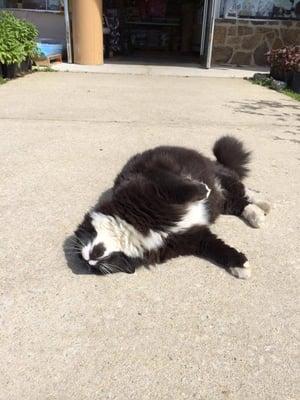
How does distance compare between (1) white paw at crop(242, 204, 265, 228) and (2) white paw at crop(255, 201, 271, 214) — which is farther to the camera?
(2) white paw at crop(255, 201, 271, 214)

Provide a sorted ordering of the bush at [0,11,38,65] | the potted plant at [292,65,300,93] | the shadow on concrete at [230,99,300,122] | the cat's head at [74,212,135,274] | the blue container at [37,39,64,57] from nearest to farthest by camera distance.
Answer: the cat's head at [74,212,135,274]
the shadow on concrete at [230,99,300,122]
the bush at [0,11,38,65]
the potted plant at [292,65,300,93]
the blue container at [37,39,64,57]

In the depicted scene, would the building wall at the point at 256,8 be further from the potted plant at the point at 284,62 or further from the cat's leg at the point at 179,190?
the cat's leg at the point at 179,190

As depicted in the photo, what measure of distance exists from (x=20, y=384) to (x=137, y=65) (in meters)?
9.97

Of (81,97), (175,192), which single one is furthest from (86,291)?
(81,97)

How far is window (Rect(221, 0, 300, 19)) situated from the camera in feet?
34.3

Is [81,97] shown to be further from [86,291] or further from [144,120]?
[86,291]

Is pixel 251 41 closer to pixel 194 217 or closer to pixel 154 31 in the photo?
pixel 154 31

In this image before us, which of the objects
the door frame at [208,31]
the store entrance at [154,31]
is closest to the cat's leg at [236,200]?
the door frame at [208,31]

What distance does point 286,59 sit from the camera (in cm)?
823

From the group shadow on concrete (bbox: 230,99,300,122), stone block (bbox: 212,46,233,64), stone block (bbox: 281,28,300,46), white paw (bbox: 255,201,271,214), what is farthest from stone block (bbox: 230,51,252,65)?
white paw (bbox: 255,201,271,214)

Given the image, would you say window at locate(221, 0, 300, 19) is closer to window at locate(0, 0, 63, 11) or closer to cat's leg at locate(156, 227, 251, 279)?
window at locate(0, 0, 63, 11)

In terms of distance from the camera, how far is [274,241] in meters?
2.95

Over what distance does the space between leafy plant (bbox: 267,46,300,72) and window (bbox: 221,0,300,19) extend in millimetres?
2338

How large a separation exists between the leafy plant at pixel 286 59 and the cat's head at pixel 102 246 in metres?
6.72
